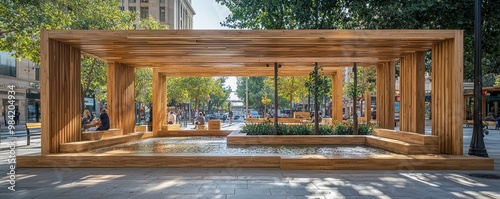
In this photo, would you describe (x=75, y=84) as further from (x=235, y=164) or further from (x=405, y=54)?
(x=405, y=54)

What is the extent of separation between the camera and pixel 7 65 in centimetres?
3192

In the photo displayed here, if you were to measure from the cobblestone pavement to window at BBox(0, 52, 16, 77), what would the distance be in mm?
29171

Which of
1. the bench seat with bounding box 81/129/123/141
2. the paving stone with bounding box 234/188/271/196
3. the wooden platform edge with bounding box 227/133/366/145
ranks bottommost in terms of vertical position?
the paving stone with bounding box 234/188/271/196

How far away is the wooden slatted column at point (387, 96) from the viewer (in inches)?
557

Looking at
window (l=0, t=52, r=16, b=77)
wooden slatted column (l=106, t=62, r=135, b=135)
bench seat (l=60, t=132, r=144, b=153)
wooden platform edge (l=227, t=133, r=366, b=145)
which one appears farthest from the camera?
window (l=0, t=52, r=16, b=77)

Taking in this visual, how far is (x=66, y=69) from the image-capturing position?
924 centimetres

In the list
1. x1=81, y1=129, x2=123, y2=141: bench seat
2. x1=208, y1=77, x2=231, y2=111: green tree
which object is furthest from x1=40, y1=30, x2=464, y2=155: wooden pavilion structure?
x1=208, y1=77, x2=231, y2=111: green tree

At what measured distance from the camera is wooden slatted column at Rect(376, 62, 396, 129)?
14.2 meters

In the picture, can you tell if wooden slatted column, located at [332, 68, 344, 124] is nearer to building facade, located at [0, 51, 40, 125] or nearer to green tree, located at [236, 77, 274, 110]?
building facade, located at [0, 51, 40, 125]

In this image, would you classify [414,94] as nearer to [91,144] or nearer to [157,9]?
[91,144]

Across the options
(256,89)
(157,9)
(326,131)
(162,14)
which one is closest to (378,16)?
(326,131)

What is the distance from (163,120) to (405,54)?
11.4 m

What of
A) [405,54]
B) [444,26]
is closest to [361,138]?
[405,54]

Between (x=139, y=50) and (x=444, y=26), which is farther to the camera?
(x=444, y=26)
